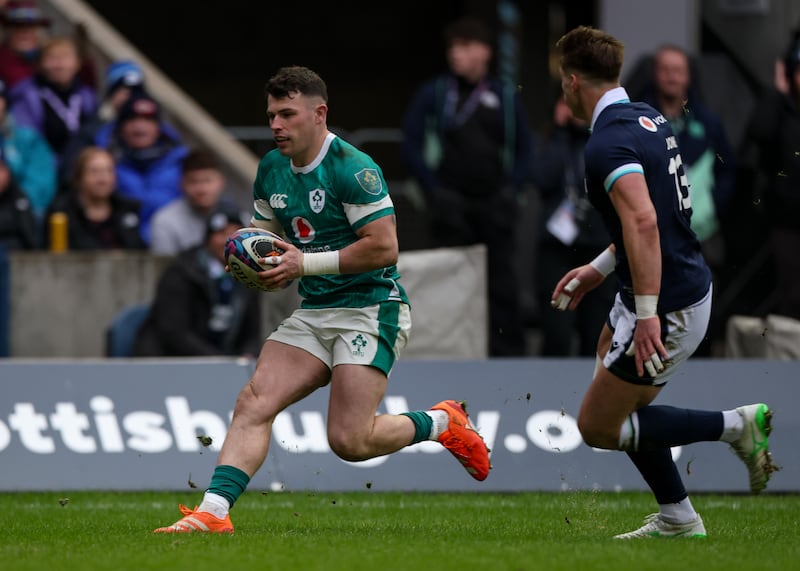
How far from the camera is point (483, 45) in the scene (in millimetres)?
13109

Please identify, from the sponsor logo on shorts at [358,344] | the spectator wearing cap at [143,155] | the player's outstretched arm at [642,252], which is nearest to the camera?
the player's outstretched arm at [642,252]

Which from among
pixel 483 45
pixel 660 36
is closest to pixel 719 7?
pixel 660 36

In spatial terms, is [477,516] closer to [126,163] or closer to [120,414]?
[120,414]

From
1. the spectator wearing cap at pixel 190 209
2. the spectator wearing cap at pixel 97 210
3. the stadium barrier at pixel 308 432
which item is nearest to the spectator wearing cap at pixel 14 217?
the spectator wearing cap at pixel 97 210

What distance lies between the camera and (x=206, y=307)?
11891 millimetres

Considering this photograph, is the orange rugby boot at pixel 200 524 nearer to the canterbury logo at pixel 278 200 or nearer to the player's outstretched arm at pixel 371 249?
the player's outstretched arm at pixel 371 249

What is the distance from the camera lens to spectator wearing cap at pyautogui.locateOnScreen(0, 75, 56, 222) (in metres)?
13.1

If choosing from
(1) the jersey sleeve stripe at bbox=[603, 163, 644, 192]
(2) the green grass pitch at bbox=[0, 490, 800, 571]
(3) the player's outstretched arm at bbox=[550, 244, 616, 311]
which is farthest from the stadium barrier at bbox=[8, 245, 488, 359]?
(1) the jersey sleeve stripe at bbox=[603, 163, 644, 192]

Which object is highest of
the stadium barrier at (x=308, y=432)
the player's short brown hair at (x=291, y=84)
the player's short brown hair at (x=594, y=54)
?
the player's short brown hair at (x=594, y=54)

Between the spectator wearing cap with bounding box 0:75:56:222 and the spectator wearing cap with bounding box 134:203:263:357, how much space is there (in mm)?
1819

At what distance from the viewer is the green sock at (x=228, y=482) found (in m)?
7.63

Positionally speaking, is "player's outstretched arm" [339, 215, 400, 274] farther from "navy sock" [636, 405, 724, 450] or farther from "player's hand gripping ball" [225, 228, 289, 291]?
"navy sock" [636, 405, 724, 450]

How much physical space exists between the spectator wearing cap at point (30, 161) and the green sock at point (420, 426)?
18.9ft

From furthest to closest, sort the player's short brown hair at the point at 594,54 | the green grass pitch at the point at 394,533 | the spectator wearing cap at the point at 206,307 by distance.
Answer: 1. the spectator wearing cap at the point at 206,307
2. the player's short brown hair at the point at 594,54
3. the green grass pitch at the point at 394,533
